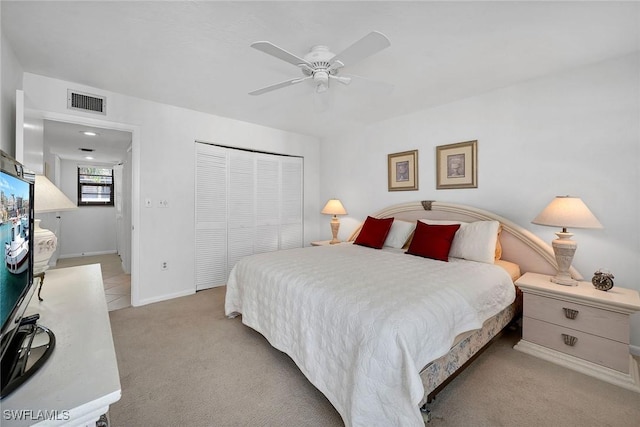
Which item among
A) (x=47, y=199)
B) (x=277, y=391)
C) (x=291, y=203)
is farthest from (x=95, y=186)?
(x=277, y=391)

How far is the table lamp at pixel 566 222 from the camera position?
2.11 metres

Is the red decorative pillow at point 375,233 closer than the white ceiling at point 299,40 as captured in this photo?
No

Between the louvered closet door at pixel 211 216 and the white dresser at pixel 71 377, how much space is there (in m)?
2.44

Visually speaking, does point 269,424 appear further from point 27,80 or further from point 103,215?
point 103,215

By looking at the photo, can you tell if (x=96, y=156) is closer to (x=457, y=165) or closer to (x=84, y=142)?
(x=84, y=142)

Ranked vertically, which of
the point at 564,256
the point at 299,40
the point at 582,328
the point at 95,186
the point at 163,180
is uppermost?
the point at 299,40

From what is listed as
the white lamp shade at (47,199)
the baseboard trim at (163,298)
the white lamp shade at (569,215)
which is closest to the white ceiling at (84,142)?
the white lamp shade at (47,199)

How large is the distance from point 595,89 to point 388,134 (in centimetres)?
212

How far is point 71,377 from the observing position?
0.76 metres

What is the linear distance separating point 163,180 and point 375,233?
2.75m

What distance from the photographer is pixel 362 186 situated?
4371 millimetres

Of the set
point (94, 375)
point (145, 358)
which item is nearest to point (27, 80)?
point (145, 358)

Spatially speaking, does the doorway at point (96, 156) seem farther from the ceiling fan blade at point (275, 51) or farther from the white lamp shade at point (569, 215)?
the white lamp shade at point (569, 215)

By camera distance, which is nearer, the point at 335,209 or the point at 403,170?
the point at 403,170
